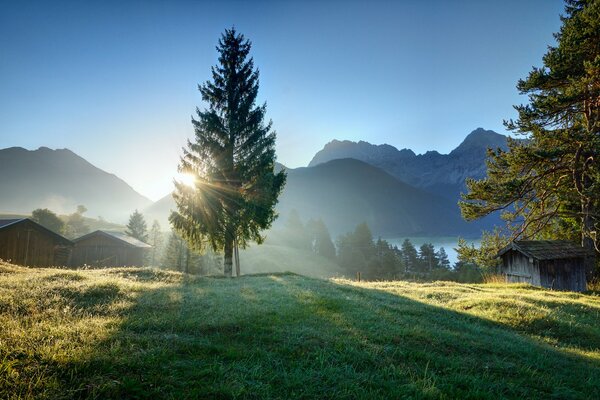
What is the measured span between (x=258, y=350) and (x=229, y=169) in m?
19.7

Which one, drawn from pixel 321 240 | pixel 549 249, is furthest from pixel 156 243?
pixel 549 249

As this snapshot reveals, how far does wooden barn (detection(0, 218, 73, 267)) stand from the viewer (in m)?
34.9

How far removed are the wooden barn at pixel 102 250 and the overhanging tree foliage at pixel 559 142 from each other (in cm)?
4963

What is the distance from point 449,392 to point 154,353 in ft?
15.7

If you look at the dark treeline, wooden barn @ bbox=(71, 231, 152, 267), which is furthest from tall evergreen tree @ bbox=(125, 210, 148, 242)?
the dark treeline

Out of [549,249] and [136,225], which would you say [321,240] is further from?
[549,249]

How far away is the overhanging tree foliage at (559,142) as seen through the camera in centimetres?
1814

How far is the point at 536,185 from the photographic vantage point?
21.2 meters

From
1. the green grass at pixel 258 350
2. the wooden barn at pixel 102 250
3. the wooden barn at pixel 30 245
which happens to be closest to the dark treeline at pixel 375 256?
the wooden barn at pixel 102 250

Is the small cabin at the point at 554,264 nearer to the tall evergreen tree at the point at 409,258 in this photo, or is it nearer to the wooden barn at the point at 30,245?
the wooden barn at the point at 30,245

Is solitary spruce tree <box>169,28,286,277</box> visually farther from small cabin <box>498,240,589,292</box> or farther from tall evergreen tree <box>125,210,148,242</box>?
tall evergreen tree <box>125,210,148,242</box>

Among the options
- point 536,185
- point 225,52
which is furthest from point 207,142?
point 536,185

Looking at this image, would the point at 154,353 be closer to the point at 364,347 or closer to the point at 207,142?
the point at 364,347

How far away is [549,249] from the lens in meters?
22.5
